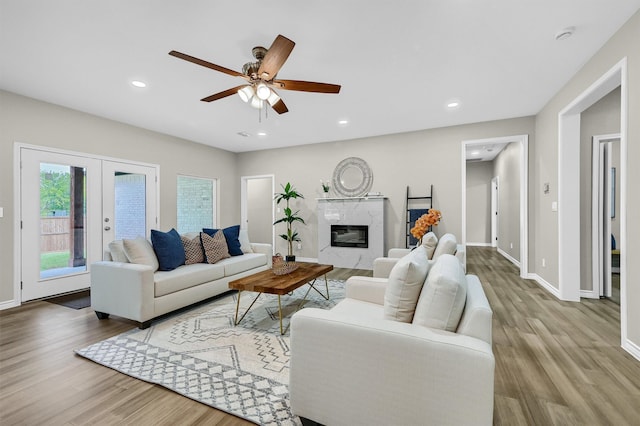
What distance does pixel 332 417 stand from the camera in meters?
1.36

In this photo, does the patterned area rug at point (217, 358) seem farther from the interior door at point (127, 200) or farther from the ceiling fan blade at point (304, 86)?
the interior door at point (127, 200)

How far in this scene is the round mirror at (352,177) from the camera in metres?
5.75

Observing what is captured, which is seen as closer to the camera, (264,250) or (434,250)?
(434,250)

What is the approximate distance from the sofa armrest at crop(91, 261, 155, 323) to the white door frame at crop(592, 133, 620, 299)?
5.07 metres

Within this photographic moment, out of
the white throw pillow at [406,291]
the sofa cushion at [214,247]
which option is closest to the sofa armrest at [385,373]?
the white throw pillow at [406,291]

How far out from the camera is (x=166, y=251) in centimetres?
329

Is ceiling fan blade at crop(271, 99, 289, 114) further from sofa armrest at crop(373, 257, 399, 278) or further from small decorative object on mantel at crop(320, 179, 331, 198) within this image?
small decorative object on mantel at crop(320, 179, 331, 198)

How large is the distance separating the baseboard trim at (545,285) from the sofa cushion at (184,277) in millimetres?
4306

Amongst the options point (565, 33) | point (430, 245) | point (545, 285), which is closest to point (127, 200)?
point (430, 245)

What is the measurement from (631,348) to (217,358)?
3203 millimetres

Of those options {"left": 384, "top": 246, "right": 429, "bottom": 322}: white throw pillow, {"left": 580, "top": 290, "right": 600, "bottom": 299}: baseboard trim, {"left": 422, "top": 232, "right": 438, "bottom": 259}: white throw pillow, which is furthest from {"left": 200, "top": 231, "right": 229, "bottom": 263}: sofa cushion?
{"left": 580, "top": 290, "right": 600, "bottom": 299}: baseboard trim

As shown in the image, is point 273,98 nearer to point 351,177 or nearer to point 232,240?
point 232,240

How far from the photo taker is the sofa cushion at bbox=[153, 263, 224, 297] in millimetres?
2895

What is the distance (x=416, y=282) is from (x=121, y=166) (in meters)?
5.00
